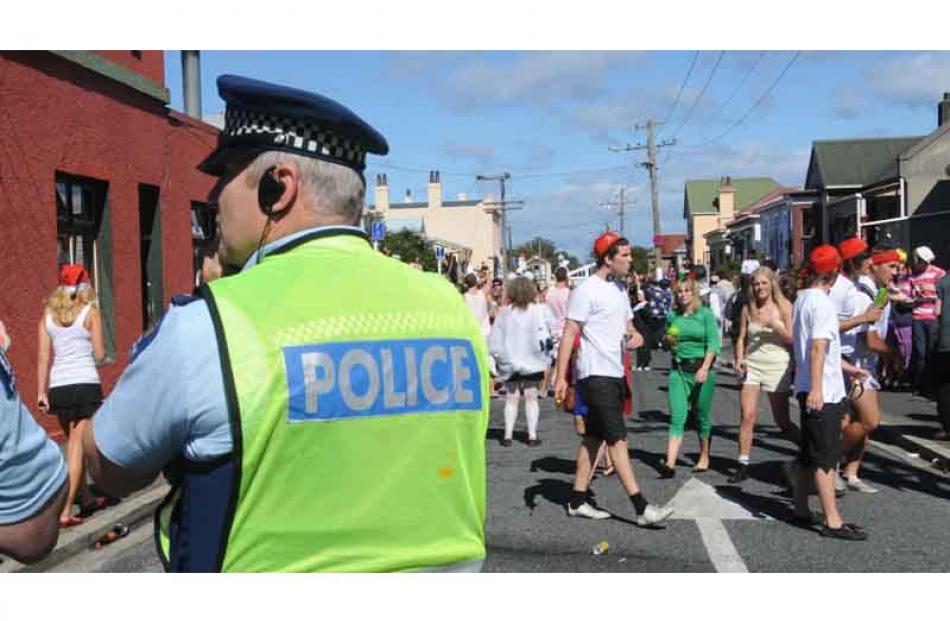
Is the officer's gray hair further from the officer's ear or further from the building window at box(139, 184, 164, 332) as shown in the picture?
the building window at box(139, 184, 164, 332)

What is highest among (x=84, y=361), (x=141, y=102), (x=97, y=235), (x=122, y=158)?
(x=141, y=102)

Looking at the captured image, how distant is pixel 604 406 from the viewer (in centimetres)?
665

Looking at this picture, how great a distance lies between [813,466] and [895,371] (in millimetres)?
8479

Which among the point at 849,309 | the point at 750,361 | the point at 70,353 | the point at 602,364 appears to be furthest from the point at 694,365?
the point at 70,353

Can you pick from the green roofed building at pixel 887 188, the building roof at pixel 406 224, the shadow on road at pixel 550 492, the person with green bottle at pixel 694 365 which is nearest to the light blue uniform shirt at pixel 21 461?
the shadow on road at pixel 550 492

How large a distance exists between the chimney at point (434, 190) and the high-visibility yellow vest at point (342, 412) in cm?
10078

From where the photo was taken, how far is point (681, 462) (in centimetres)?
893

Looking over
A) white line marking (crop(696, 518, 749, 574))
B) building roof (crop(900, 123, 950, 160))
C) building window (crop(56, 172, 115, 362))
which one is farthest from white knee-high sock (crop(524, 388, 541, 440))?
building roof (crop(900, 123, 950, 160))

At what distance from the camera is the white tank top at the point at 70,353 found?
6.87 meters

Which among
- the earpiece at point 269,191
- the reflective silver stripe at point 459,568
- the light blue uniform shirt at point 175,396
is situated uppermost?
the earpiece at point 269,191

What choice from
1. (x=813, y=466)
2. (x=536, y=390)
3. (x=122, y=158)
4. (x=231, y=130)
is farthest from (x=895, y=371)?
(x=231, y=130)

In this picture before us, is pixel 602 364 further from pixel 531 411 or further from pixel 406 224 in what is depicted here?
pixel 406 224

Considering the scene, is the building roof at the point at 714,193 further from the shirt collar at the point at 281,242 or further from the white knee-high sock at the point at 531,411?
the shirt collar at the point at 281,242

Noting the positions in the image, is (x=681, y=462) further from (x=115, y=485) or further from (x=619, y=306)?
(x=115, y=485)
